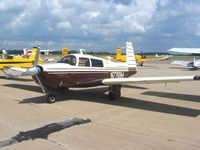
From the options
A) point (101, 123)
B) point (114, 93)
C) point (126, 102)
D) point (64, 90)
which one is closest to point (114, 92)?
point (114, 93)

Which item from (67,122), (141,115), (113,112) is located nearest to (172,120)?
(141,115)

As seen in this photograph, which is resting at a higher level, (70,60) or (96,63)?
(70,60)

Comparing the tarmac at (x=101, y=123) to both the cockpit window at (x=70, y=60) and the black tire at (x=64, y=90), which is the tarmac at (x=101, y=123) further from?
the cockpit window at (x=70, y=60)

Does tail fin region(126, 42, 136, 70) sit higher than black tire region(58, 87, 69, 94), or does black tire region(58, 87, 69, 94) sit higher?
tail fin region(126, 42, 136, 70)

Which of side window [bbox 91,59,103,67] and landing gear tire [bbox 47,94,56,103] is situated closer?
landing gear tire [bbox 47,94,56,103]

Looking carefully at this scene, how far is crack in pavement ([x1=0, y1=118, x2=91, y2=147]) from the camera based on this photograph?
204 inches

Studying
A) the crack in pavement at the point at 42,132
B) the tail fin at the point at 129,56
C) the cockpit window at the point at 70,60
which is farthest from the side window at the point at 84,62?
the crack in pavement at the point at 42,132

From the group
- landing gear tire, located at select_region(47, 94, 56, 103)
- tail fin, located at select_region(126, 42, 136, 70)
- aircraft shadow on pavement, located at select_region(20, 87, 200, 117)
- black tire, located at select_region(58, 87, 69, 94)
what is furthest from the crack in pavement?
tail fin, located at select_region(126, 42, 136, 70)

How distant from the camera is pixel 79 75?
9.54 meters

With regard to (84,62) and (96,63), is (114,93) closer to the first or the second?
(96,63)

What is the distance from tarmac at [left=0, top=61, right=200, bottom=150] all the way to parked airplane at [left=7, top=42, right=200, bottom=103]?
606 millimetres

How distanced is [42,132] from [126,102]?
4.37 meters

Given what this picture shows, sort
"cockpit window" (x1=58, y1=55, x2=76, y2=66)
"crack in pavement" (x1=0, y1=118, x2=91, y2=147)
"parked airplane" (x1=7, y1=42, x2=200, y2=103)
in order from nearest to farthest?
1. "crack in pavement" (x1=0, y1=118, x2=91, y2=147)
2. "parked airplane" (x1=7, y1=42, x2=200, y2=103)
3. "cockpit window" (x1=58, y1=55, x2=76, y2=66)

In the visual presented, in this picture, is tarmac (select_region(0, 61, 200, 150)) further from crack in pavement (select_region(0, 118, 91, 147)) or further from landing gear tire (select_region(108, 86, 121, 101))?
landing gear tire (select_region(108, 86, 121, 101))
